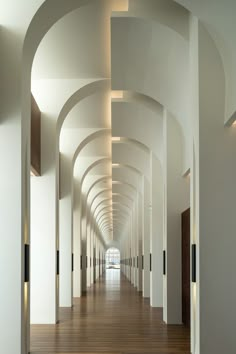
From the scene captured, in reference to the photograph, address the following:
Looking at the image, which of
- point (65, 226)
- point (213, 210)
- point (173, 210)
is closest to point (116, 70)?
point (173, 210)

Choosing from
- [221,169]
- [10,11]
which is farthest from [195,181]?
[10,11]

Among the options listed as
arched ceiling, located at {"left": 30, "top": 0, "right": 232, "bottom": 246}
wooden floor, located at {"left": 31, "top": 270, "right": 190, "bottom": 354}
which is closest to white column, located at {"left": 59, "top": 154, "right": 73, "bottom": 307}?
arched ceiling, located at {"left": 30, "top": 0, "right": 232, "bottom": 246}

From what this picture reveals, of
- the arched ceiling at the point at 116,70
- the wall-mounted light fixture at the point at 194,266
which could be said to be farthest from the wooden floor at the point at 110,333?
the arched ceiling at the point at 116,70

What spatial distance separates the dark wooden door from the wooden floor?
380 mm

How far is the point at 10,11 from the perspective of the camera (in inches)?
318

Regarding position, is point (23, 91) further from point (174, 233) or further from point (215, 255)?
point (174, 233)

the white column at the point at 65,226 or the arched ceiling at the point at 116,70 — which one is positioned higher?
the arched ceiling at the point at 116,70

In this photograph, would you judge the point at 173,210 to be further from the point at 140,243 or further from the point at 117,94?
the point at 140,243

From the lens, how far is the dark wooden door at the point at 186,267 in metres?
12.7

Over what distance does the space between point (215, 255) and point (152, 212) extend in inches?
378

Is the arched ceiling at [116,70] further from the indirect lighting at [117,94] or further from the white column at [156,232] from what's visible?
the white column at [156,232]

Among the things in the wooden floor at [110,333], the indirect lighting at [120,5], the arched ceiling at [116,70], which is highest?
the indirect lighting at [120,5]

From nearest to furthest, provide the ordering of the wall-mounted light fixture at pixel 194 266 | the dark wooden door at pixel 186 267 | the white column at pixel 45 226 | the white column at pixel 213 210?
the white column at pixel 213 210
the wall-mounted light fixture at pixel 194 266
the dark wooden door at pixel 186 267
the white column at pixel 45 226

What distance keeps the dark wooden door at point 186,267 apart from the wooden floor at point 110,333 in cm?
38
